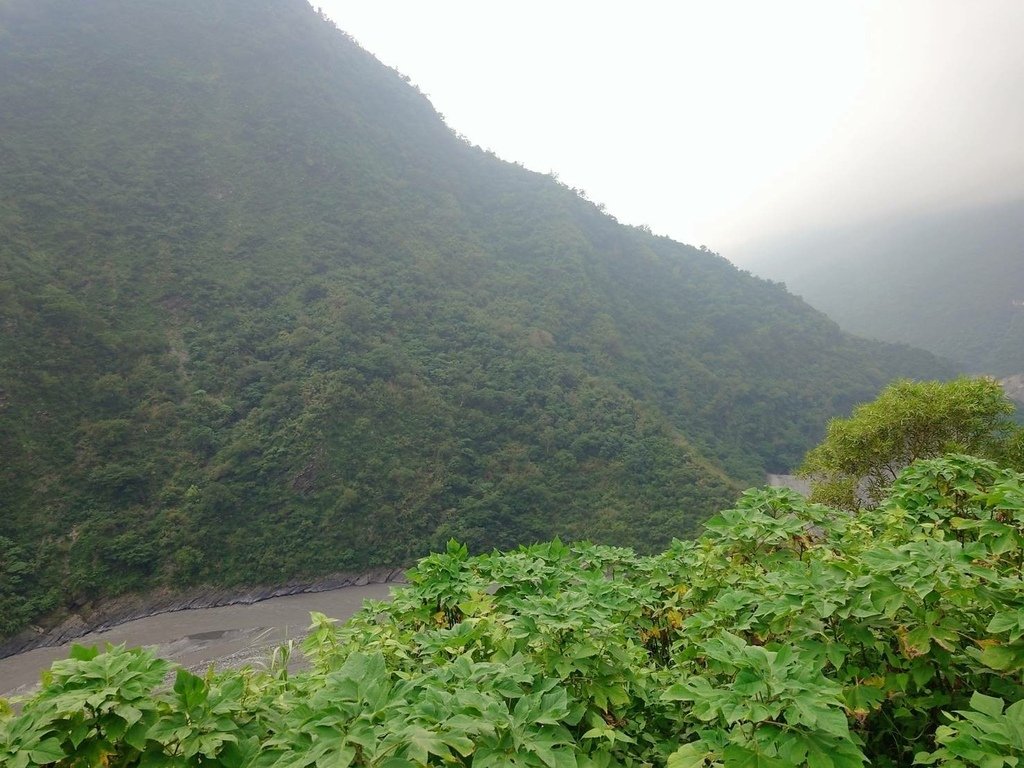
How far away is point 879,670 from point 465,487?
1321 inches

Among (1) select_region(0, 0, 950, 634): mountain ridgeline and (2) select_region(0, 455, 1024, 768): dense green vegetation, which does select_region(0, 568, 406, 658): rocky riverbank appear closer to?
(1) select_region(0, 0, 950, 634): mountain ridgeline

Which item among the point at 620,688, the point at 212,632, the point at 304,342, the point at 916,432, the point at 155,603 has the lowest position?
the point at 155,603

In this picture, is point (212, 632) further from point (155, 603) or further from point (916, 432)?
point (916, 432)

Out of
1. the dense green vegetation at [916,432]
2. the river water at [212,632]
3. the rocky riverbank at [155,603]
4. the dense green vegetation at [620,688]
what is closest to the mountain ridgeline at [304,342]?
the rocky riverbank at [155,603]

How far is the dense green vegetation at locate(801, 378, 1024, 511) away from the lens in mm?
13094

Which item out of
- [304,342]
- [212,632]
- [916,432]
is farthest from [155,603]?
[916,432]

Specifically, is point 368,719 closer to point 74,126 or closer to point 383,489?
point 383,489

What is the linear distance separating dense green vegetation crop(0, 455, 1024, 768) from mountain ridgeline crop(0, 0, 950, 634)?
28.9m

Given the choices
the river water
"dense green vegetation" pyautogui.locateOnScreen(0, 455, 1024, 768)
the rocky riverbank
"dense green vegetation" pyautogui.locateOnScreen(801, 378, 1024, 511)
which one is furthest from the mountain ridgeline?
"dense green vegetation" pyautogui.locateOnScreen(0, 455, 1024, 768)

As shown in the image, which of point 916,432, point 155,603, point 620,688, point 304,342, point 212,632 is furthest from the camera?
point 304,342

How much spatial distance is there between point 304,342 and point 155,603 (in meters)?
21.5

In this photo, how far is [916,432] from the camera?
14086 millimetres

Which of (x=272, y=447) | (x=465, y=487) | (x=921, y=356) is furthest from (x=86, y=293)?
(x=921, y=356)

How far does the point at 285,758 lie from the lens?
4.71 feet
